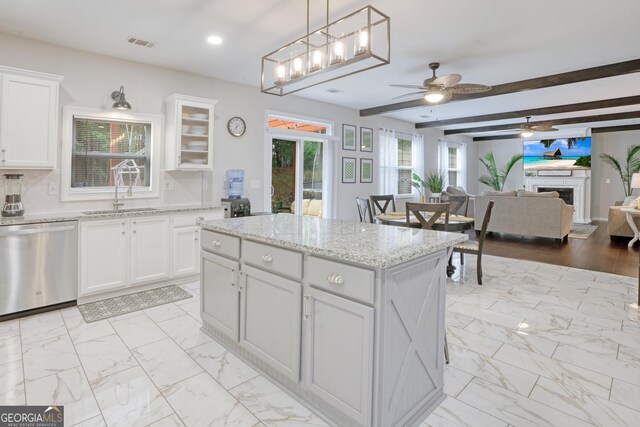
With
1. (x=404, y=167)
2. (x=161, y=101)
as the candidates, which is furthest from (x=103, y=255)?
(x=404, y=167)

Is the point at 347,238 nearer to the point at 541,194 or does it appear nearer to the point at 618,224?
the point at 541,194

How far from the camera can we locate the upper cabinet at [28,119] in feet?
10.4

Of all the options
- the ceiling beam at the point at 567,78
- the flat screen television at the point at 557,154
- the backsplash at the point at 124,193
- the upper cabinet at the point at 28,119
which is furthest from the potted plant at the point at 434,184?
the upper cabinet at the point at 28,119

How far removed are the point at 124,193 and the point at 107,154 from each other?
49cm

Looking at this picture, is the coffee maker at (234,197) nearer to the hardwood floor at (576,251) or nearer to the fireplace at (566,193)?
the hardwood floor at (576,251)

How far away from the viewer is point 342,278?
167cm

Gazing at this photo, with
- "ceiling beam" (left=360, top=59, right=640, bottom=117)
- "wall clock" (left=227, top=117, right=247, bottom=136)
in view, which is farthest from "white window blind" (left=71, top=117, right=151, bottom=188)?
"ceiling beam" (left=360, top=59, right=640, bottom=117)

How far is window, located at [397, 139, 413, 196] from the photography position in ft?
27.6

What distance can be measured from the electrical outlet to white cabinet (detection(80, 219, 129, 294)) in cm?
67

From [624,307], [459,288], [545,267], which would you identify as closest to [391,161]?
[545,267]

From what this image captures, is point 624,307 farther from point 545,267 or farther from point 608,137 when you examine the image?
point 608,137

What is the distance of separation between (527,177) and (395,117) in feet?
18.6

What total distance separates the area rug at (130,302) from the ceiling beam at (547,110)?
6.95 metres

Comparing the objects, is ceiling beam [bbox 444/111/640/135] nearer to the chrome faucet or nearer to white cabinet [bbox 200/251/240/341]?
white cabinet [bbox 200/251/240/341]
